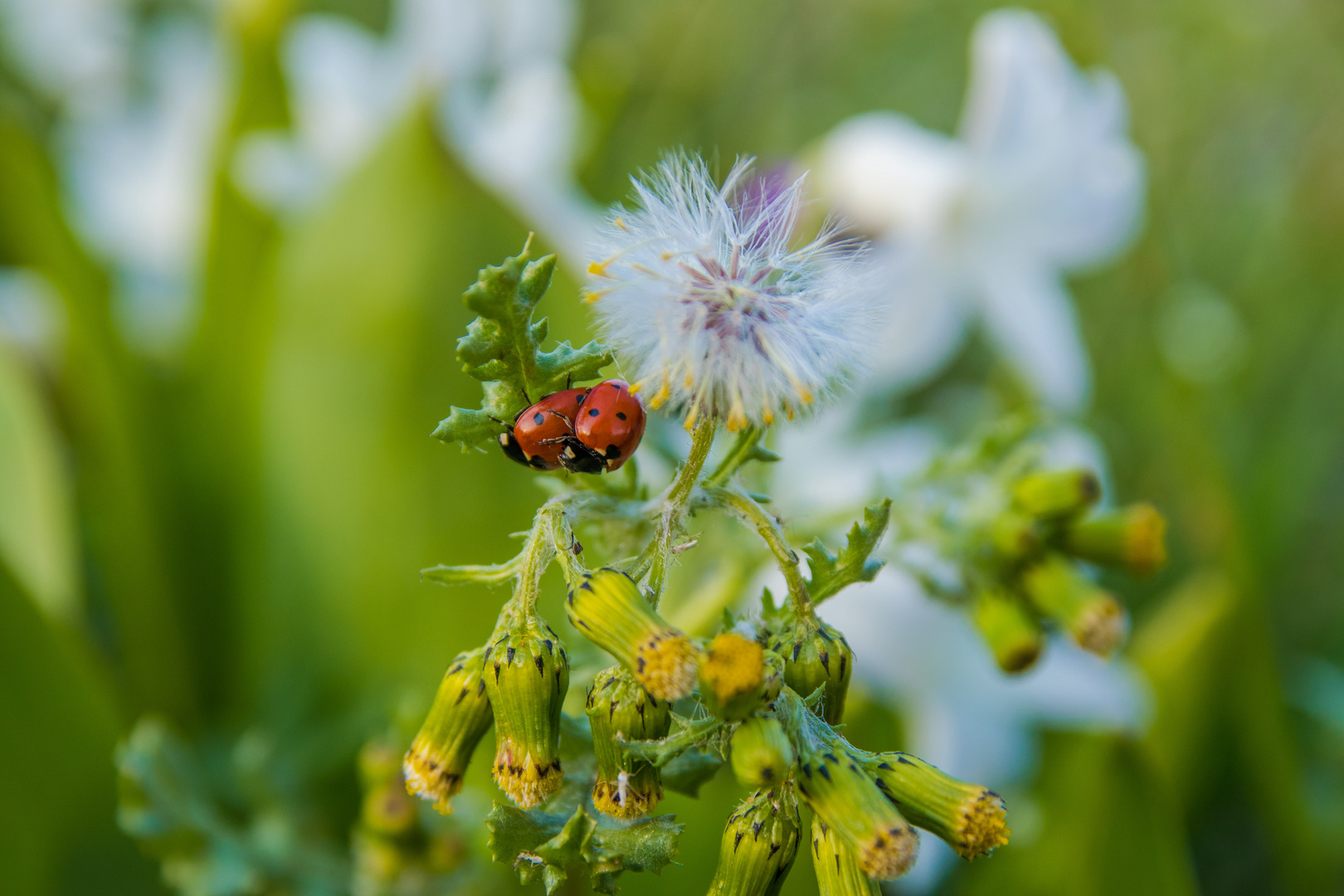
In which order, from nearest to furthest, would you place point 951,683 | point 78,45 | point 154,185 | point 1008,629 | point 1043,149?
1. point 1008,629
2. point 951,683
3. point 1043,149
4. point 154,185
5. point 78,45

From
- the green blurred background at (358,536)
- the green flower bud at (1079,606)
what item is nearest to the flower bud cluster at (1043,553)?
the green flower bud at (1079,606)

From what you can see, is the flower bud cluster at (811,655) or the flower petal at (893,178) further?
the flower petal at (893,178)

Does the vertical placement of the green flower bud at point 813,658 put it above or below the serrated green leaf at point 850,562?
below

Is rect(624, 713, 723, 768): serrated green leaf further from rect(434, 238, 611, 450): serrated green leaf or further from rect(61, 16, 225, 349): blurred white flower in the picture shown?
rect(61, 16, 225, 349): blurred white flower

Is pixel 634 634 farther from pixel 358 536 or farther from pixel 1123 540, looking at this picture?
pixel 358 536

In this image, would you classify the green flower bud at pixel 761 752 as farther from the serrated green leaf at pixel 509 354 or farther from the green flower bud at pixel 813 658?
the serrated green leaf at pixel 509 354

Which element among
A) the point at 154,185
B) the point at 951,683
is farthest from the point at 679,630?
the point at 154,185

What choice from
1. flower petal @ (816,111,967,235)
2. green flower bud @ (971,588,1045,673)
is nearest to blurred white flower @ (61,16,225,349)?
flower petal @ (816,111,967,235)
